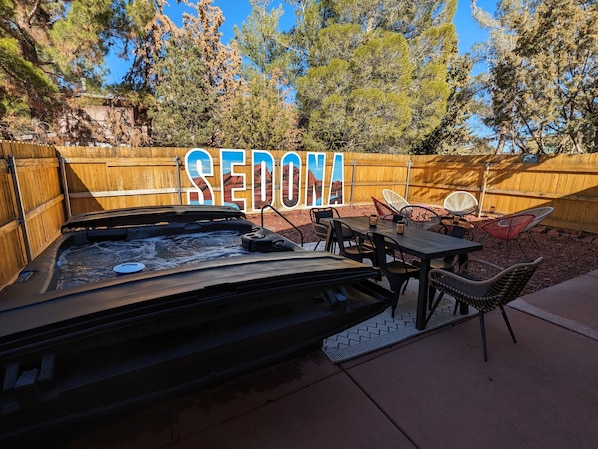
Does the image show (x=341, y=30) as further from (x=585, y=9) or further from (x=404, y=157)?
(x=585, y=9)

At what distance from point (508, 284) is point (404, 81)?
11.5 metres

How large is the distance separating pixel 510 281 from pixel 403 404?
1.28m

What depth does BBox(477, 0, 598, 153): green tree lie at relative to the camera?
6.43 metres

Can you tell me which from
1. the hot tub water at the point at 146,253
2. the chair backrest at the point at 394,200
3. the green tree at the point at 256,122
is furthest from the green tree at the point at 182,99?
the hot tub water at the point at 146,253

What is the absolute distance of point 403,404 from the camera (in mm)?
1962

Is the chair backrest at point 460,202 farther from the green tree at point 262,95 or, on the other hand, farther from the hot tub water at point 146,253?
the hot tub water at point 146,253

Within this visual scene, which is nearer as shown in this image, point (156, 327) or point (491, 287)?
point (156, 327)

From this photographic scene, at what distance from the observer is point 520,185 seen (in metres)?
7.61

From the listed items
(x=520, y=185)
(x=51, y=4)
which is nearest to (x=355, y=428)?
(x=520, y=185)

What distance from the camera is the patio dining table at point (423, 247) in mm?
2859

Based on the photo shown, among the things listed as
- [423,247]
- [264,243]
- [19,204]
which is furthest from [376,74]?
[19,204]

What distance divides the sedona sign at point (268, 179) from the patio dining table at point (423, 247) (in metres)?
4.33

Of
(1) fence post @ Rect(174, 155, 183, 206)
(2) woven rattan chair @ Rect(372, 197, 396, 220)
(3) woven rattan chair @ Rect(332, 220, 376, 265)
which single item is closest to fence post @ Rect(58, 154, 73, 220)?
(1) fence post @ Rect(174, 155, 183, 206)

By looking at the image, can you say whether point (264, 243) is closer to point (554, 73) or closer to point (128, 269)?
point (128, 269)
